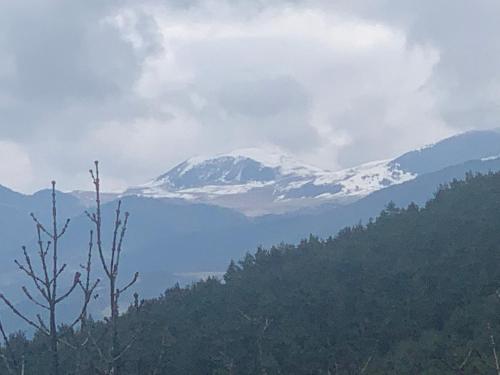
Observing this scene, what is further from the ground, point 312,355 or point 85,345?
point 85,345

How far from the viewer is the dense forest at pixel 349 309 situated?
32875mm

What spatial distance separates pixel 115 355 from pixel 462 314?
2902 cm

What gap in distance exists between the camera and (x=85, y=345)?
6500 millimetres

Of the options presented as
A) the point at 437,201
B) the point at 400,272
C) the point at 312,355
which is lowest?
the point at 312,355

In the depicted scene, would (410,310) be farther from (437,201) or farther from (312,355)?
(437,201)

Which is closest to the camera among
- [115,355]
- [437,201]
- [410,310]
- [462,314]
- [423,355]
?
[115,355]

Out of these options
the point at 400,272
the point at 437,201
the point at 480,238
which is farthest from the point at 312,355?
the point at 437,201

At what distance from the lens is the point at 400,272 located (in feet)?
134

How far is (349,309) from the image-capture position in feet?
129

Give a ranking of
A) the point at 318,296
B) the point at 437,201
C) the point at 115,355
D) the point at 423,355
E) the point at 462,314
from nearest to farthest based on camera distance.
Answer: the point at 115,355 → the point at 423,355 → the point at 462,314 → the point at 318,296 → the point at 437,201

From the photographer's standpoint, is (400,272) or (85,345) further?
(400,272)

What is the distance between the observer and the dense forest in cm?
3288

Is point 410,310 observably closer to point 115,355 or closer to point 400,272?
point 400,272

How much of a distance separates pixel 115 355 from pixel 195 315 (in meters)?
36.6
